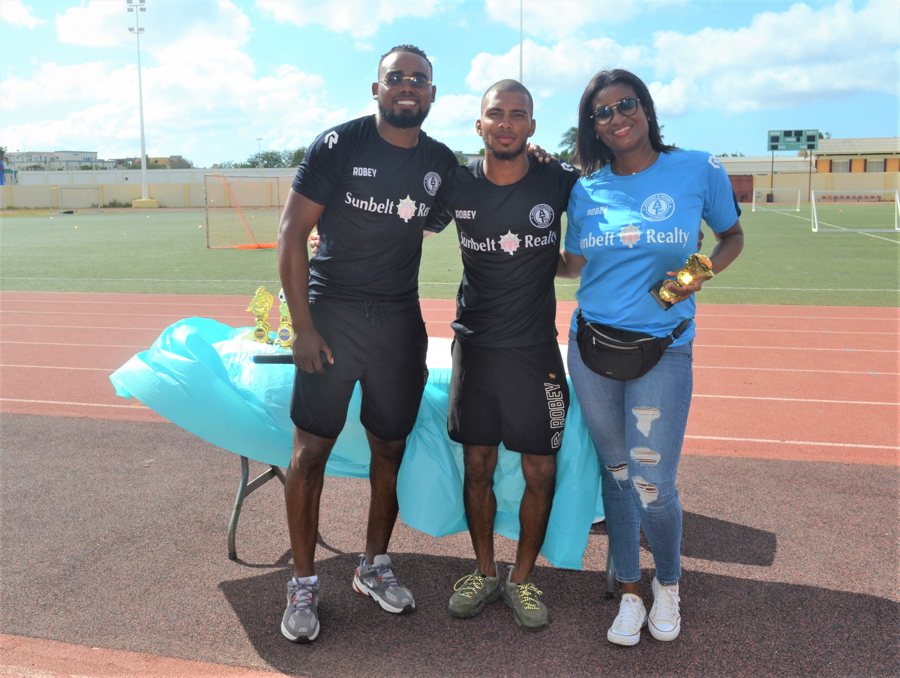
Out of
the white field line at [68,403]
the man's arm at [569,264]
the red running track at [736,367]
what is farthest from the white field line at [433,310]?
the man's arm at [569,264]

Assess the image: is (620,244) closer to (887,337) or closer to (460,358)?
(460,358)

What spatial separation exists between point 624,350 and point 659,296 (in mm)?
222

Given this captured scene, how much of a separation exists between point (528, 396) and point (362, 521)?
1.47 m

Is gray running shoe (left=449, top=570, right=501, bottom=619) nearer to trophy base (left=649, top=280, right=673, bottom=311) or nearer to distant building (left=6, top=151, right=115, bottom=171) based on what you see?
trophy base (left=649, top=280, right=673, bottom=311)

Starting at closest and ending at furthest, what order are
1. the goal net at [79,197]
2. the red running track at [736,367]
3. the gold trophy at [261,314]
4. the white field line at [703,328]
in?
the gold trophy at [261,314] < the red running track at [736,367] < the white field line at [703,328] < the goal net at [79,197]

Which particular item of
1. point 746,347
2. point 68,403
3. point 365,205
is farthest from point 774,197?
point 365,205

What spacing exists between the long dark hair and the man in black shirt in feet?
0.33

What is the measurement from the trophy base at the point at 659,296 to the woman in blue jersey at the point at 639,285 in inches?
0.5

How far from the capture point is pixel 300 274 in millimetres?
2951

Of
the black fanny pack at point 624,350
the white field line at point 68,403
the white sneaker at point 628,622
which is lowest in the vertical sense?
the white sneaker at point 628,622

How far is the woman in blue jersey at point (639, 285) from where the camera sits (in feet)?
9.18

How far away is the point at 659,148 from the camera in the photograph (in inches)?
117

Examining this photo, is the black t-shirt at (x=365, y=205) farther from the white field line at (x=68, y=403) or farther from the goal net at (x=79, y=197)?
the goal net at (x=79, y=197)

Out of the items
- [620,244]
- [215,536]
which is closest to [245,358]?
[215,536]
